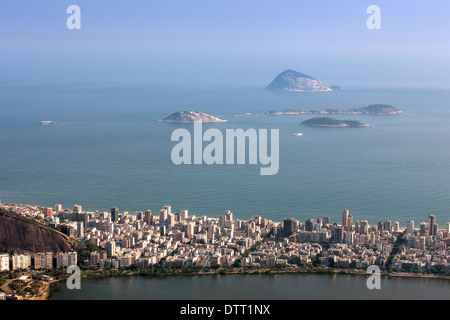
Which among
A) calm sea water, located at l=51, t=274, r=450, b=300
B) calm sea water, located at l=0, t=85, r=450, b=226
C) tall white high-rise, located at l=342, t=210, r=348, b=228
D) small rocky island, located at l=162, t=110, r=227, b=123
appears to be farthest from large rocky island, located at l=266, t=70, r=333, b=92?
calm sea water, located at l=51, t=274, r=450, b=300

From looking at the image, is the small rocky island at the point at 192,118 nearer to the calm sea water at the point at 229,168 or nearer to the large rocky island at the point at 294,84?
the calm sea water at the point at 229,168

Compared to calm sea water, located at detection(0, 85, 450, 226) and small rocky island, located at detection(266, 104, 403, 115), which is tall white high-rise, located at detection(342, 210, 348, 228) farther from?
small rocky island, located at detection(266, 104, 403, 115)

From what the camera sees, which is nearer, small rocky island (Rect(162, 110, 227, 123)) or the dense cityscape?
the dense cityscape

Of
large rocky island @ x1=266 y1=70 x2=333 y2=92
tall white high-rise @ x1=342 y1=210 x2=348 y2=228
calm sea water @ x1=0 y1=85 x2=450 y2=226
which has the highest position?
large rocky island @ x1=266 y1=70 x2=333 y2=92

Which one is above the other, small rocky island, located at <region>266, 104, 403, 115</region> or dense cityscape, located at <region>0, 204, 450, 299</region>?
small rocky island, located at <region>266, 104, 403, 115</region>

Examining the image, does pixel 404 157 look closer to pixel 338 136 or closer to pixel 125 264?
Answer: pixel 338 136

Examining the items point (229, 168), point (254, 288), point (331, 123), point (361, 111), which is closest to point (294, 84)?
point (361, 111)

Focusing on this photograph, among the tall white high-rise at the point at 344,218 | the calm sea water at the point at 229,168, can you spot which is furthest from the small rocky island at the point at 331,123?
the tall white high-rise at the point at 344,218
